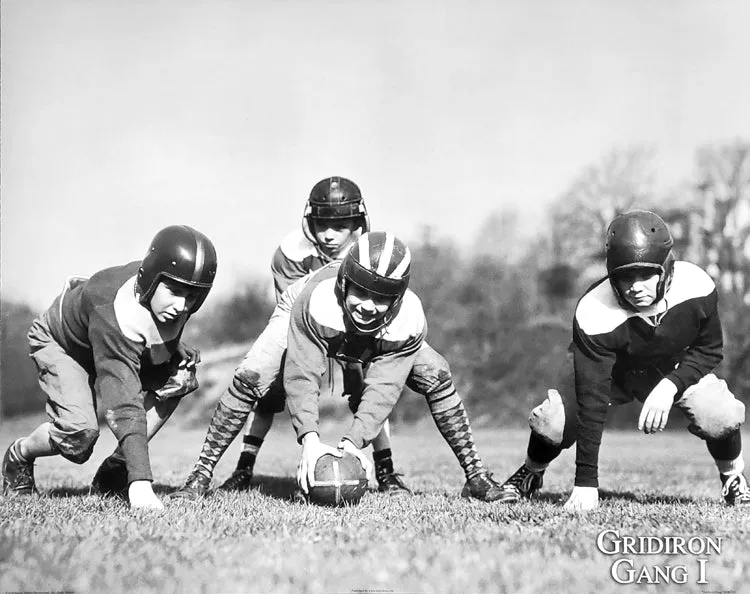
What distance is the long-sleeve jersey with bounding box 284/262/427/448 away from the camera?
522cm

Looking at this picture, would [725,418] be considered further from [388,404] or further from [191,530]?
[191,530]

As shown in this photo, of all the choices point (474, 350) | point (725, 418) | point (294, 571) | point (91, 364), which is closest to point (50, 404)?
point (91, 364)

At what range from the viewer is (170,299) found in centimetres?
505

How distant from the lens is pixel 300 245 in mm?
6734

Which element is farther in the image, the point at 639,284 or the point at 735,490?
the point at 735,490

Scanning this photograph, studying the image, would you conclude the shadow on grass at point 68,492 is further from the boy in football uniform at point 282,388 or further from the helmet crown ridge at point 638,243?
the helmet crown ridge at point 638,243

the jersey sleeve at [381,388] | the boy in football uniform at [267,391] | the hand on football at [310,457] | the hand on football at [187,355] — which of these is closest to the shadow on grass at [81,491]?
the boy in football uniform at [267,391]

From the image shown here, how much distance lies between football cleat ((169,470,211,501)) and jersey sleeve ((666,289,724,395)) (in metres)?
3.15

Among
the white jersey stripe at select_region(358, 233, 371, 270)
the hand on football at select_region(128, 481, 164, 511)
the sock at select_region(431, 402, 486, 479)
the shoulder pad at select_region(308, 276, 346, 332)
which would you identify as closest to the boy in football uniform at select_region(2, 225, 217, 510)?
the hand on football at select_region(128, 481, 164, 511)

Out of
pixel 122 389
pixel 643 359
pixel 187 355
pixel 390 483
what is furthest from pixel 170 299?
pixel 643 359

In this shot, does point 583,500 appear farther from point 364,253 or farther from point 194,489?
point 194,489

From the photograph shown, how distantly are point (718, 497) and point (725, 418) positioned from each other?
4.11 feet

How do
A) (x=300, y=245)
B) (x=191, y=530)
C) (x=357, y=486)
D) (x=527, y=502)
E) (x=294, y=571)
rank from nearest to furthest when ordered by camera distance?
(x=294, y=571) < (x=191, y=530) < (x=357, y=486) < (x=527, y=502) < (x=300, y=245)

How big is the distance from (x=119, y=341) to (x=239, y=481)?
187cm
